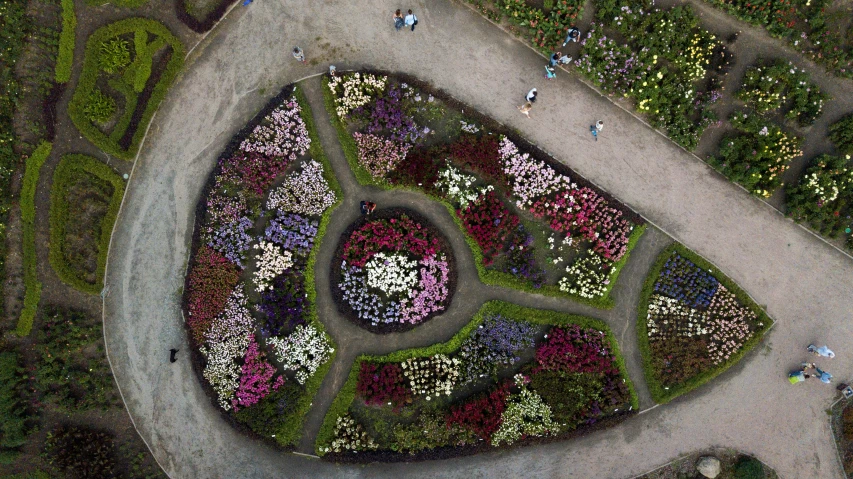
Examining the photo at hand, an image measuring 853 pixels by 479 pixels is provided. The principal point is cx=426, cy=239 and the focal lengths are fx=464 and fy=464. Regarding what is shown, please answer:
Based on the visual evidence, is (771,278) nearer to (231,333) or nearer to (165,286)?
(231,333)

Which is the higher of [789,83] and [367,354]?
[789,83]

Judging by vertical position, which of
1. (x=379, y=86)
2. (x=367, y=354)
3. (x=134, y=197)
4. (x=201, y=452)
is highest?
(x=379, y=86)

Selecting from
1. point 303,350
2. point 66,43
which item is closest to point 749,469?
point 303,350

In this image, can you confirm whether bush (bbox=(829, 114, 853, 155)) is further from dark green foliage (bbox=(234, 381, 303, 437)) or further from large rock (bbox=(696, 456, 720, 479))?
dark green foliage (bbox=(234, 381, 303, 437))

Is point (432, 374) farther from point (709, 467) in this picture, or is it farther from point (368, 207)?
point (709, 467)

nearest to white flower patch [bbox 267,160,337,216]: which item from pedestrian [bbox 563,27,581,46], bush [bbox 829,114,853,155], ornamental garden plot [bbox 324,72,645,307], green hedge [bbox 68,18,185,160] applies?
ornamental garden plot [bbox 324,72,645,307]

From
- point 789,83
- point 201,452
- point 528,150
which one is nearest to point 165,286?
point 201,452
